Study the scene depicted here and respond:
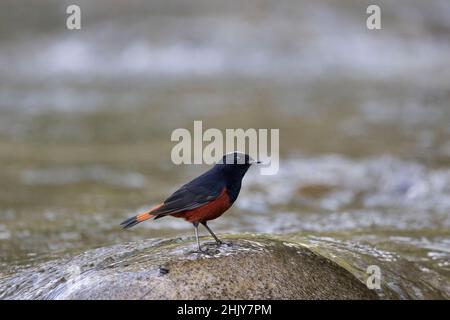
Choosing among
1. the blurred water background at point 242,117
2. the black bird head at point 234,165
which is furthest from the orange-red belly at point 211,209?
the blurred water background at point 242,117

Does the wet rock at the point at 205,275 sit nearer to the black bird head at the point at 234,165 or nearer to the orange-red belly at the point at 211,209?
the orange-red belly at the point at 211,209

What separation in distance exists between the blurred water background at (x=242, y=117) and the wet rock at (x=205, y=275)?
705mm

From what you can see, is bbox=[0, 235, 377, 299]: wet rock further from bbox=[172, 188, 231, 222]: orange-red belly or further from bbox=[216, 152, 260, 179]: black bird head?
bbox=[216, 152, 260, 179]: black bird head

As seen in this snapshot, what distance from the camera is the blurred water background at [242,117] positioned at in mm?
8727

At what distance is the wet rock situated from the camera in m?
5.11

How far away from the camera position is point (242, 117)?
54.6 feet

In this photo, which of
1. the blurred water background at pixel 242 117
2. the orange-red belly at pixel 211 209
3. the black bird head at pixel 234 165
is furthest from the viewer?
the blurred water background at pixel 242 117

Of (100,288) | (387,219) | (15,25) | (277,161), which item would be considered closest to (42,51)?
(15,25)

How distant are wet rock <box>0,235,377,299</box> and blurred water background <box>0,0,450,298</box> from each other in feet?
2.31

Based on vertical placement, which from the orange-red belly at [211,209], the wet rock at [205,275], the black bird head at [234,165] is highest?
the black bird head at [234,165]

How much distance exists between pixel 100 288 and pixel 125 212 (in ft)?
15.4

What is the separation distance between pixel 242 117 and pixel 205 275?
456 inches

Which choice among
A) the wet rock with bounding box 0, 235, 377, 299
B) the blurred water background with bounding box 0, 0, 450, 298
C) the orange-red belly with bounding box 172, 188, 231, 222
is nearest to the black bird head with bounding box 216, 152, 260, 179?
the orange-red belly with bounding box 172, 188, 231, 222
